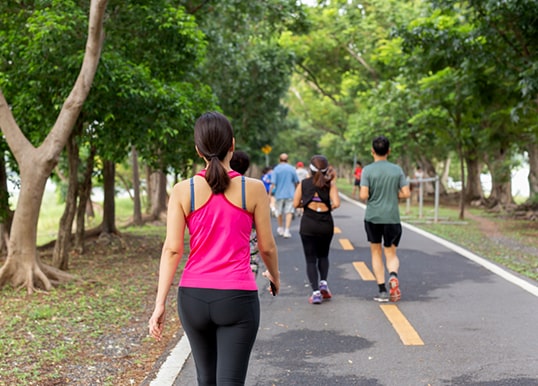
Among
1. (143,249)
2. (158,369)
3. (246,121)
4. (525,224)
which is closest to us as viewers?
(158,369)

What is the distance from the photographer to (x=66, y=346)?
6258 mm

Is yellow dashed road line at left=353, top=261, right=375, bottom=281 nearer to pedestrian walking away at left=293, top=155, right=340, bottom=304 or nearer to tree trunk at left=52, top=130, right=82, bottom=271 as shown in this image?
pedestrian walking away at left=293, top=155, right=340, bottom=304

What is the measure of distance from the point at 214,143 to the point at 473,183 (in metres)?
32.4

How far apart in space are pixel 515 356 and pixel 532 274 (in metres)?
4.56

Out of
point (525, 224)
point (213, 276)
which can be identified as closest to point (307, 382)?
point (213, 276)

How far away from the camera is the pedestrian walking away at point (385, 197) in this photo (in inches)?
308

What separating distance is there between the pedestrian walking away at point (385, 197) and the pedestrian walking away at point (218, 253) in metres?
4.70

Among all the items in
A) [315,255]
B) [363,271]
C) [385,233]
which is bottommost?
[363,271]

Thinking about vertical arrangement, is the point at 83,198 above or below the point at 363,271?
above

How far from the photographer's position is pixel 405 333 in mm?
6492

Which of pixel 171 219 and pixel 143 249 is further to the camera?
pixel 143 249

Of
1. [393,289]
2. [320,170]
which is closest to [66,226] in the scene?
[320,170]

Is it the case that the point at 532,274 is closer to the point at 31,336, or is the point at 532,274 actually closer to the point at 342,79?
the point at 31,336

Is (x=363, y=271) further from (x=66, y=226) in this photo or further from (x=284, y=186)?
(x=284, y=186)
